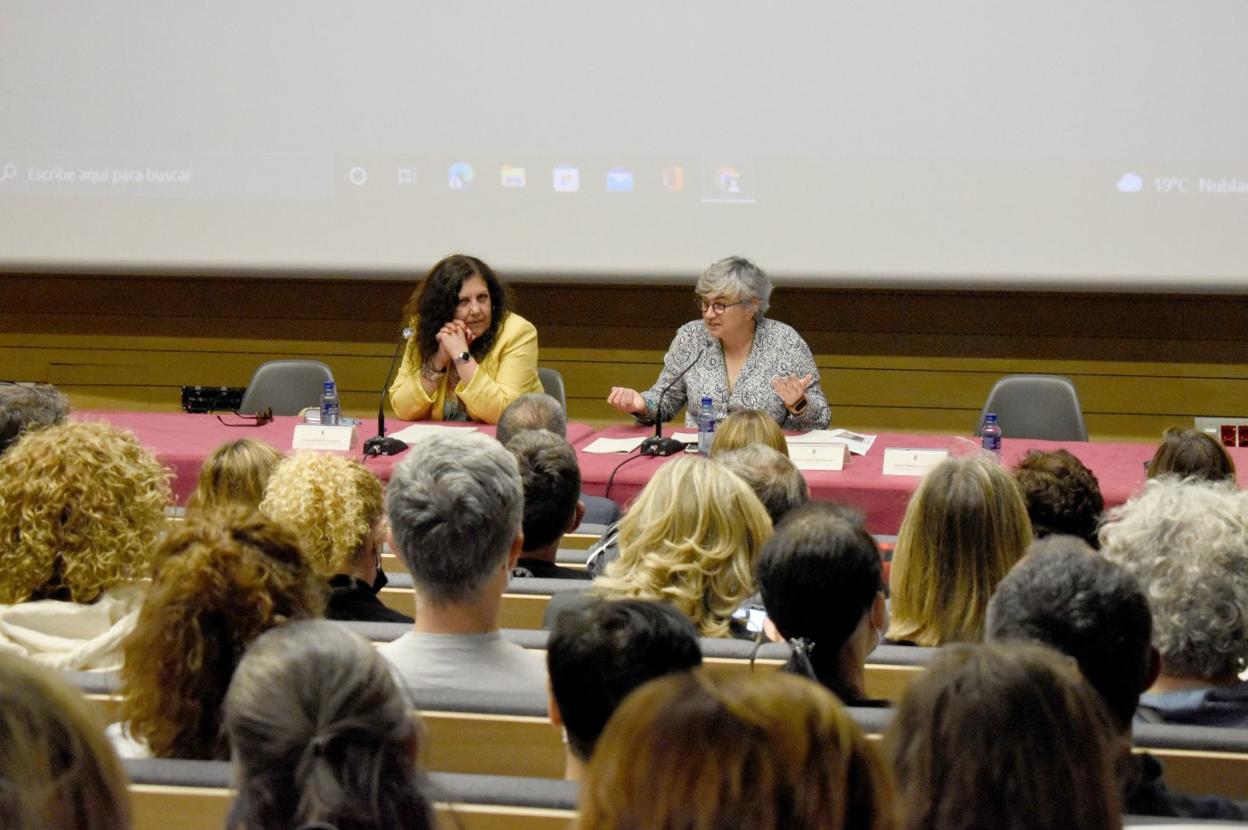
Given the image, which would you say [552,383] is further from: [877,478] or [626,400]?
[877,478]

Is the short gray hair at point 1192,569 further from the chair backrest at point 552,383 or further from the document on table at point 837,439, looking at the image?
the chair backrest at point 552,383

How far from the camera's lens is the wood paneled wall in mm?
5621

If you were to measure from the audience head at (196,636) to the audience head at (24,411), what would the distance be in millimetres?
1536

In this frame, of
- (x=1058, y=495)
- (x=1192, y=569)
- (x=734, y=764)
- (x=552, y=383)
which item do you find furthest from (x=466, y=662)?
(x=552, y=383)

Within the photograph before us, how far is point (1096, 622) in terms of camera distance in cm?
161

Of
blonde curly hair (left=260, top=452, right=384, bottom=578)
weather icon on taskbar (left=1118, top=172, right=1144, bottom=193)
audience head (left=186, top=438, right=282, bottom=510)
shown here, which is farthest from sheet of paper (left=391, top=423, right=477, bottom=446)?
weather icon on taskbar (left=1118, top=172, right=1144, bottom=193)

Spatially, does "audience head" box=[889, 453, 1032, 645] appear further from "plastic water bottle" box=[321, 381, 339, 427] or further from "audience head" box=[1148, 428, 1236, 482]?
"plastic water bottle" box=[321, 381, 339, 427]

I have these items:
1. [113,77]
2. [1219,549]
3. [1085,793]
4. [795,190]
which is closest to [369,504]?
[1219,549]

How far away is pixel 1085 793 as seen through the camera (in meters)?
1.06

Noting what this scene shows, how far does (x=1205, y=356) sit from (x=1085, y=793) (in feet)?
16.3

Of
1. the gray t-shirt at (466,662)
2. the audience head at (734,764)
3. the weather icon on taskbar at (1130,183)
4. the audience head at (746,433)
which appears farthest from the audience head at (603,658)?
the weather icon on taskbar at (1130,183)

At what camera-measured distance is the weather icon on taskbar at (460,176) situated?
18.0 feet

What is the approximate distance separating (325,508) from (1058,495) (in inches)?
55.7

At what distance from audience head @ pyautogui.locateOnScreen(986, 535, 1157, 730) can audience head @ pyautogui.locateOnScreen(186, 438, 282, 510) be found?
5.25ft
